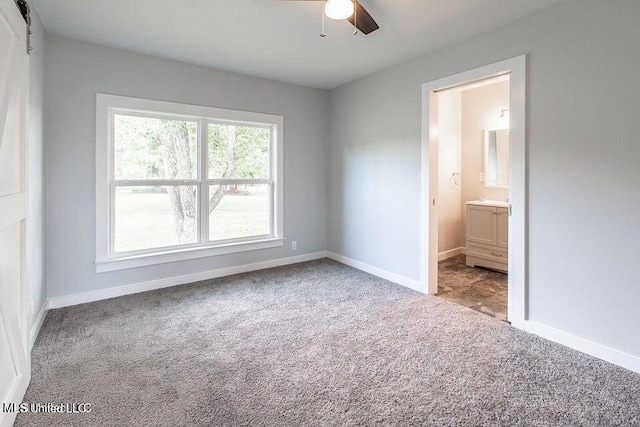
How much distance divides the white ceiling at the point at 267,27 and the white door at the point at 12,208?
3.10ft

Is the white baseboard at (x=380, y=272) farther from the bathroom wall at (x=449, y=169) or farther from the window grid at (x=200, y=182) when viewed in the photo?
the bathroom wall at (x=449, y=169)

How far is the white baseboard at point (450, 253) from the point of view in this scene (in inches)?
194

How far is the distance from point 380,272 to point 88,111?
3575 millimetres

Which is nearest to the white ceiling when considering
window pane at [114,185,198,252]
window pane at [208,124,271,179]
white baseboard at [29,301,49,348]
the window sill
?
window pane at [208,124,271,179]

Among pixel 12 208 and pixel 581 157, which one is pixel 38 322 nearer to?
pixel 12 208

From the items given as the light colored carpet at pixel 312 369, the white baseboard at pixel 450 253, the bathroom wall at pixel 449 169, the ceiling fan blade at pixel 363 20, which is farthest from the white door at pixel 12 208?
the white baseboard at pixel 450 253

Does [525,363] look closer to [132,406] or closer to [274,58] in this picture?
[132,406]

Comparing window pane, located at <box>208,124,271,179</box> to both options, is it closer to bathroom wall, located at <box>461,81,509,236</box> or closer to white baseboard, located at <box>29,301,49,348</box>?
white baseboard, located at <box>29,301,49,348</box>

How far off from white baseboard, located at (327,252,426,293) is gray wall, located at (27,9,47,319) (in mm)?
3317

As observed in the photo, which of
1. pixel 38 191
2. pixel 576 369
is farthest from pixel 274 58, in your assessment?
pixel 576 369

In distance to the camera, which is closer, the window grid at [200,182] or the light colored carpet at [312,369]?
the light colored carpet at [312,369]

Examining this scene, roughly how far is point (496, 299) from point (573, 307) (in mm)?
939

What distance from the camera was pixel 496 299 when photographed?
330 cm

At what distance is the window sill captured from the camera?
10.9 feet
